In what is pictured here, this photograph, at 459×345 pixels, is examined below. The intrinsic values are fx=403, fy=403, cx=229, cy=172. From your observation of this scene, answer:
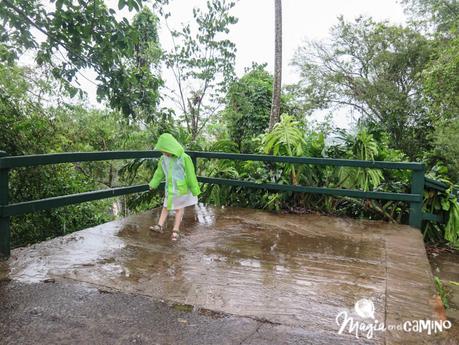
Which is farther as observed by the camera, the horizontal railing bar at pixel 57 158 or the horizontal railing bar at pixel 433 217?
the horizontal railing bar at pixel 433 217

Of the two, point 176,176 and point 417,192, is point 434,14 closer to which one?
point 417,192

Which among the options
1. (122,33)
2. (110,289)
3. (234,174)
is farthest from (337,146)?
(110,289)

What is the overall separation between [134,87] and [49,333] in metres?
3.51

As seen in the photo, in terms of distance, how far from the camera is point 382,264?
4.13 m

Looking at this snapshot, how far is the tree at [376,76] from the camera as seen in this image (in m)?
20.1

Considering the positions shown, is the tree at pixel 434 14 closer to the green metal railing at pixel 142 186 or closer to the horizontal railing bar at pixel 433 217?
the horizontal railing bar at pixel 433 217

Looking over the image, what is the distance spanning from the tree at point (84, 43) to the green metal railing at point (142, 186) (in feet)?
2.81

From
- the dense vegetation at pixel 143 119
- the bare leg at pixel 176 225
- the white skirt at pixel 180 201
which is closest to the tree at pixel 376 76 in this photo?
the dense vegetation at pixel 143 119

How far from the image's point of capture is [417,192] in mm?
5633

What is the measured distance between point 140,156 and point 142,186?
46 cm

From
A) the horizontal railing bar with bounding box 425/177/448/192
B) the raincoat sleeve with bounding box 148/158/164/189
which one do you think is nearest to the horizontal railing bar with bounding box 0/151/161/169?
the raincoat sleeve with bounding box 148/158/164/189

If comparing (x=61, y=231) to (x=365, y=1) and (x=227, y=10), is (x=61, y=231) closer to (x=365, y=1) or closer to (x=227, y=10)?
(x=227, y=10)

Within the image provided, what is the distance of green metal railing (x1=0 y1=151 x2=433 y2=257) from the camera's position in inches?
150

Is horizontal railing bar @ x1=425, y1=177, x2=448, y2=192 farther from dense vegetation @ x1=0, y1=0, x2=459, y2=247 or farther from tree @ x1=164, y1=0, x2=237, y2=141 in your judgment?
Result: tree @ x1=164, y1=0, x2=237, y2=141
